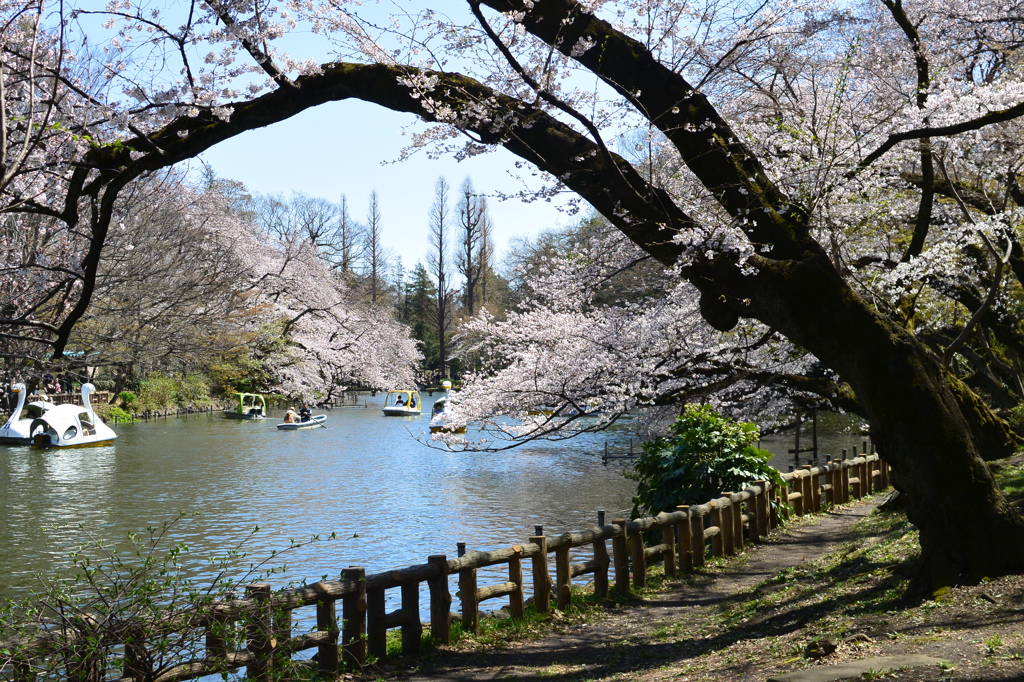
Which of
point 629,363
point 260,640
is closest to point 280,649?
point 260,640

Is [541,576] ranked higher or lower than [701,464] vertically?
lower

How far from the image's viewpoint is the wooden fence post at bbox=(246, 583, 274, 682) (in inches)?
197

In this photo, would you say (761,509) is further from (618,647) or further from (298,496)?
(298,496)

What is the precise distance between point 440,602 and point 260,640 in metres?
1.75

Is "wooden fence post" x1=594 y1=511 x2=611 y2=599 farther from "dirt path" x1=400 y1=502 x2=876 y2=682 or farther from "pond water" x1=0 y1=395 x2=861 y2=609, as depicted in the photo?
"pond water" x1=0 y1=395 x2=861 y2=609

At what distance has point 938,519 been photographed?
5.22 metres

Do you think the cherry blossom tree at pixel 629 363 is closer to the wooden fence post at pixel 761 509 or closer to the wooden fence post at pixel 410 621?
the wooden fence post at pixel 761 509

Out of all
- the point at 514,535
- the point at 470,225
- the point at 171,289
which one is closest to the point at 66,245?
the point at 171,289

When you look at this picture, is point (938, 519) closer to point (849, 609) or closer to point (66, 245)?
point (849, 609)

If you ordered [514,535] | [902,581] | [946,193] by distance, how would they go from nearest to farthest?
[902,581] < [946,193] < [514,535]

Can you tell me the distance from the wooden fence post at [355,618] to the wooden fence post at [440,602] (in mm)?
730

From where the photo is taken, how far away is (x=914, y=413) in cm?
511

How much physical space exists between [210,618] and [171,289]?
11.7 metres

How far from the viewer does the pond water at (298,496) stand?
1265 centimetres
